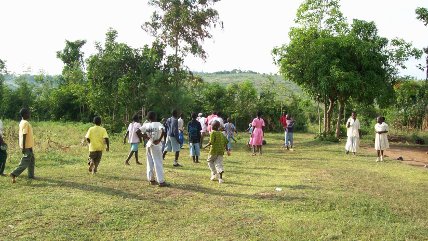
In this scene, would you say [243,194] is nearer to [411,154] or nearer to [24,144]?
[24,144]

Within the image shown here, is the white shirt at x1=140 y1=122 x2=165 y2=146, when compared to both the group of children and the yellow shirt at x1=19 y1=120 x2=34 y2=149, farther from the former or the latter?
the yellow shirt at x1=19 y1=120 x2=34 y2=149

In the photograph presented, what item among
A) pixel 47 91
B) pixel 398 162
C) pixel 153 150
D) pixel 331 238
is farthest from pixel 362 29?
pixel 47 91

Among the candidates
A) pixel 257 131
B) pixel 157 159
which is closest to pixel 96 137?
pixel 157 159

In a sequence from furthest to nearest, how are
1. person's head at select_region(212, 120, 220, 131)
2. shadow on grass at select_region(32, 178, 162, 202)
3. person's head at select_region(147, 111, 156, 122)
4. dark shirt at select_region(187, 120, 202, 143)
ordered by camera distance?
dark shirt at select_region(187, 120, 202, 143)
person's head at select_region(212, 120, 220, 131)
person's head at select_region(147, 111, 156, 122)
shadow on grass at select_region(32, 178, 162, 202)

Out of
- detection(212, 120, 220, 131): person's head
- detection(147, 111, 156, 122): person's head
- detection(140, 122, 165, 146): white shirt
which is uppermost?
detection(147, 111, 156, 122): person's head

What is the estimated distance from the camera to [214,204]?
323 inches

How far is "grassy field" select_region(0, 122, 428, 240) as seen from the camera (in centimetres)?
658

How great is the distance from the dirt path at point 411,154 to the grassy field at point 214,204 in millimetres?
2904

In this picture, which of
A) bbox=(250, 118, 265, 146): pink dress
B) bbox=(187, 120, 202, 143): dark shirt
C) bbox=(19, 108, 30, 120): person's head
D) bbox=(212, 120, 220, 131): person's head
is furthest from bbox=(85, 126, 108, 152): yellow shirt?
bbox=(250, 118, 265, 146): pink dress

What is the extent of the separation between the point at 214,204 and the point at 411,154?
42.0 ft

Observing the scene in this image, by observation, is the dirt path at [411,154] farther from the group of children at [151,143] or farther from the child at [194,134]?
the group of children at [151,143]

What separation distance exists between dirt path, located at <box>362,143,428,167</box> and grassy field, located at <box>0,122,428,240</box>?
2904 millimetres

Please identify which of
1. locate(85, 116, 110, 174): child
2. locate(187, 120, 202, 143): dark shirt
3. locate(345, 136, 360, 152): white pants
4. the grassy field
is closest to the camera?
the grassy field

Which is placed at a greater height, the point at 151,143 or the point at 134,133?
the point at 134,133
